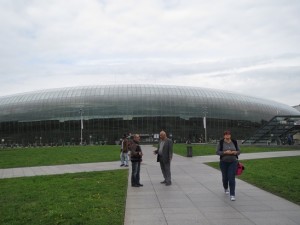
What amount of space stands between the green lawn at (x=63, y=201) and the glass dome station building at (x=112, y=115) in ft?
214

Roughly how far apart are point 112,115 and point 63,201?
232ft

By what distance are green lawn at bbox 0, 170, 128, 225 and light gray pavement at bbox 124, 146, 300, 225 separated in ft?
1.57

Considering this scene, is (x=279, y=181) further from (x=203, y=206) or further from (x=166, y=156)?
(x=203, y=206)

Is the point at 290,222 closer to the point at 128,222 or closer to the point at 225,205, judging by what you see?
the point at 225,205

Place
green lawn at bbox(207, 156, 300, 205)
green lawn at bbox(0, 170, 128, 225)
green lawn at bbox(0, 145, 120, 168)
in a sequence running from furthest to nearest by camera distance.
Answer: green lawn at bbox(0, 145, 120, 168) < green lawn at bbox(207, 156, 300, 205) < green lawn at bbox(0, 170, 128, 225)

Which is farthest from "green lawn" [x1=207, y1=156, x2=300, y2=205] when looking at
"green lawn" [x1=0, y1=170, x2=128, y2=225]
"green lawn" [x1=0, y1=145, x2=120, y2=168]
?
"green lawn" [x1=0, y1=145, x2=120, y2=168]

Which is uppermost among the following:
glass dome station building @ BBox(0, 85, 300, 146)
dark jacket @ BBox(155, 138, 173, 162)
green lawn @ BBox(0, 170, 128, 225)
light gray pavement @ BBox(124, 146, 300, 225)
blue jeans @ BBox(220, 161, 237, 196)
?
glass dome station building @ BBox(0, 85, 300, 146)

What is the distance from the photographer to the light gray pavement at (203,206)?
321 inches

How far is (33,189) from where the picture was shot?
13.0m

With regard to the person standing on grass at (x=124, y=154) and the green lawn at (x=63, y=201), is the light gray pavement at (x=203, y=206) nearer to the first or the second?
the green lawn at (x=63, y=201)

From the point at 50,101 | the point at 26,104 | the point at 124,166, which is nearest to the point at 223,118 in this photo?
the point at 50,101

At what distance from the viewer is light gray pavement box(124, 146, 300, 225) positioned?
8.16 meters

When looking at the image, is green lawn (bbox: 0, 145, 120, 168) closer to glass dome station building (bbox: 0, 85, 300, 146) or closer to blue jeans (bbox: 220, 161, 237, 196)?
blue jeans (bbox: 220, 161, 237, 196)

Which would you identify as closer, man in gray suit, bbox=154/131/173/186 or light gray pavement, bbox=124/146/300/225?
light gray pavement, bbox=124/146/300/225
